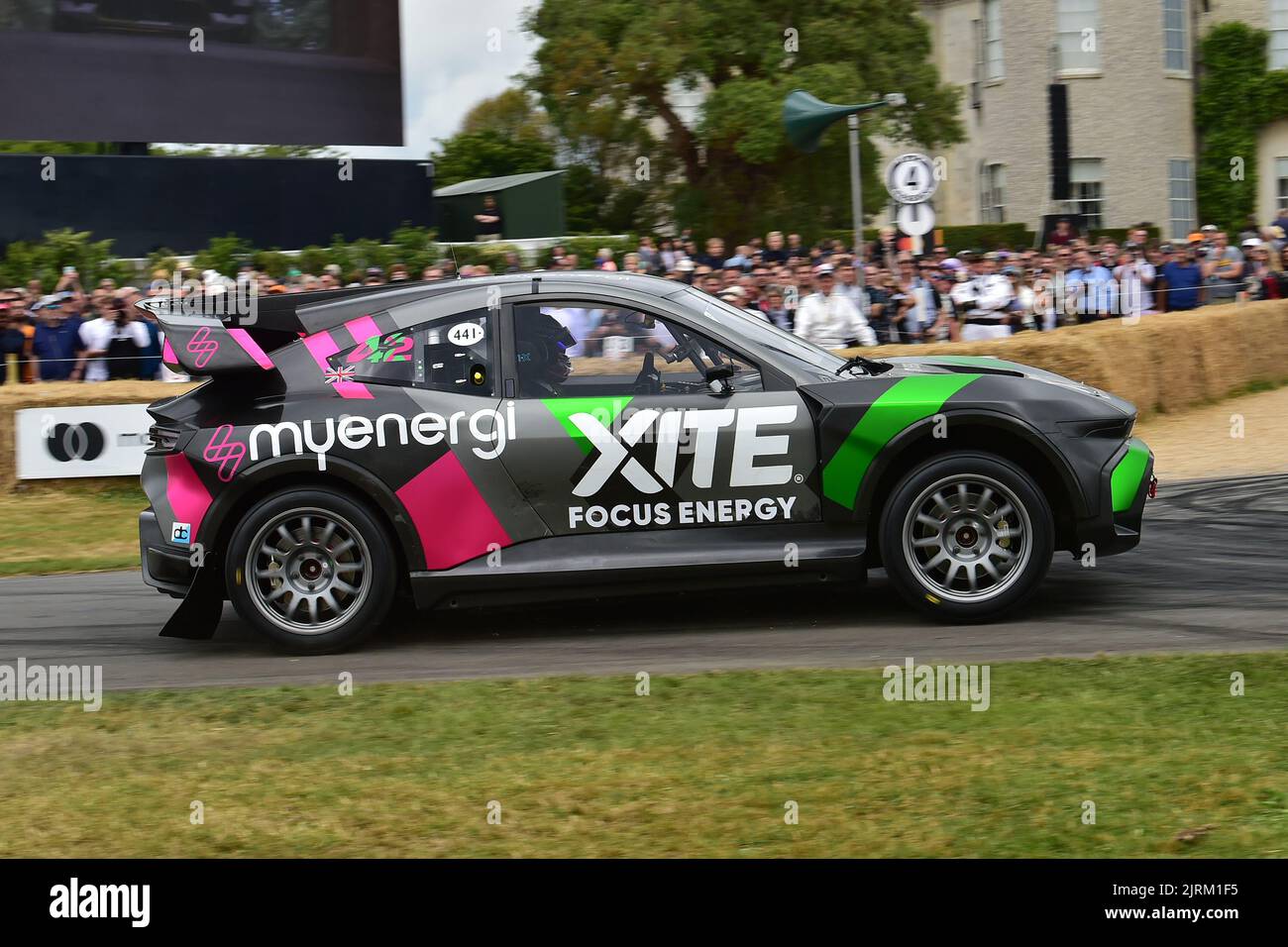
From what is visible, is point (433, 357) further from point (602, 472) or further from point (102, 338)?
point (102, 338)

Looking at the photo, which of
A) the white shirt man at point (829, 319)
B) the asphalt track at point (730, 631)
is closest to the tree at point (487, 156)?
the white shirt man at point (829, 319)

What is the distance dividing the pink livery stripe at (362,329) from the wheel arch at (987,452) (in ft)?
8.28

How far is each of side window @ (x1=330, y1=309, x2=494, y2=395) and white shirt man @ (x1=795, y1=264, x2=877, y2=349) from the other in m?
6.52

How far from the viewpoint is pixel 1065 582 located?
8.26 m

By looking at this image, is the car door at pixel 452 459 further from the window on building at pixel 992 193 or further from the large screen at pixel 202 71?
the window on building at pixel 992 193

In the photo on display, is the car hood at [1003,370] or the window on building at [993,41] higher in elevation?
the window on building at [993,41]

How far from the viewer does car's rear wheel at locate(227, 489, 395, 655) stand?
729 cm

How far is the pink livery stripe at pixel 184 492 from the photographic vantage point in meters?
7.34

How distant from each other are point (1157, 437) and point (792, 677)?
9139mm

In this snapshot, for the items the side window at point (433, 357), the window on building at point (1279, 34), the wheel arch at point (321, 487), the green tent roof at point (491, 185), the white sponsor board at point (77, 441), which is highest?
the window on building at point (1279, 34)

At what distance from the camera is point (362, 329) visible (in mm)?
7535

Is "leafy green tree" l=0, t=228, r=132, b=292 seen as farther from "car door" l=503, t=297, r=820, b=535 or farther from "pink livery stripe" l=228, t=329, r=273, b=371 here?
"car door" l=503, t=297, r=820, b=535

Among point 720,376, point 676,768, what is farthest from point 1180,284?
point 676,768

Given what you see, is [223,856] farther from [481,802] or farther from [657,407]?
[657,407]
